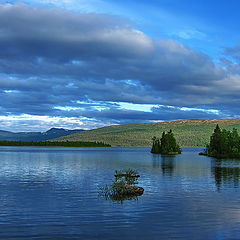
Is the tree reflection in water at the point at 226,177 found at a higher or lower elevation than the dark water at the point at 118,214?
higher

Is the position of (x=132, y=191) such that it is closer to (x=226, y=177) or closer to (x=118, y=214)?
(x=118, y=214)

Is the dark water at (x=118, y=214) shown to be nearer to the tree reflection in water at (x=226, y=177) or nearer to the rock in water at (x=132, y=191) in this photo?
the rock in water at (x=132, y=191)

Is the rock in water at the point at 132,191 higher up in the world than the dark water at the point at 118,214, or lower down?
higher up

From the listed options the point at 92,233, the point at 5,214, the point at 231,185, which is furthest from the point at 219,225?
the point at 231,185

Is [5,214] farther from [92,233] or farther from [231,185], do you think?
[231,185]

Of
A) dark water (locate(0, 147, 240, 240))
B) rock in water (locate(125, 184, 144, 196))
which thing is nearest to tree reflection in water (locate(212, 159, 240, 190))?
dark water (locate(0, 147, 240, 240))

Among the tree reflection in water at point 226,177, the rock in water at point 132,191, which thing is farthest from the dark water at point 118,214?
the tree reflection in water at point 226,177

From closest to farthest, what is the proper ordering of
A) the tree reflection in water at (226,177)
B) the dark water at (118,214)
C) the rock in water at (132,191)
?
the dark water at (118,214) < the rock in water at (132,191) < the tree reflection in water at (226,177)

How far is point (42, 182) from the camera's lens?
74438mm

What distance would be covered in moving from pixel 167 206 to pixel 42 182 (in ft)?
110

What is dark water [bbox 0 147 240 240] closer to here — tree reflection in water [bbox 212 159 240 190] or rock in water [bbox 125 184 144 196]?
rock in water [bbox 125 184 144 196]

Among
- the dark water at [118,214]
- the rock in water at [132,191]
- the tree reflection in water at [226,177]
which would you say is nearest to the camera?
the dark water at [118,214]

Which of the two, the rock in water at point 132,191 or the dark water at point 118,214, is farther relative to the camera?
the rock in water at point 132,191

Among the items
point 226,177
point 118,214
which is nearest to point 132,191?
point 118,214
